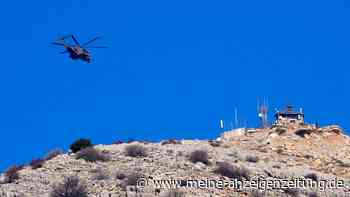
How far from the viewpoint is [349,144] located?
7812 cm

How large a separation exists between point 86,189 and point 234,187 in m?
8.02

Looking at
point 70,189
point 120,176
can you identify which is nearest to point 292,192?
point 120,176

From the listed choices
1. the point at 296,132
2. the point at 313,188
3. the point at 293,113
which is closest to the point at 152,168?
the point at 313,188

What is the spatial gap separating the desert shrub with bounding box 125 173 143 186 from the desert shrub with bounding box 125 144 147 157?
21.1 feet

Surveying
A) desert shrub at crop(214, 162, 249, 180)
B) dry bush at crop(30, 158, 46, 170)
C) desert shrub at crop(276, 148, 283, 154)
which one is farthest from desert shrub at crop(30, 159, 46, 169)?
desert shrub at crop(276, 148, 283, 154)

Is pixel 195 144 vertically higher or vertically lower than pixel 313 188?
higher

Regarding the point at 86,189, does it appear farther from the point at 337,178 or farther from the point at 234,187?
the point at 337,178

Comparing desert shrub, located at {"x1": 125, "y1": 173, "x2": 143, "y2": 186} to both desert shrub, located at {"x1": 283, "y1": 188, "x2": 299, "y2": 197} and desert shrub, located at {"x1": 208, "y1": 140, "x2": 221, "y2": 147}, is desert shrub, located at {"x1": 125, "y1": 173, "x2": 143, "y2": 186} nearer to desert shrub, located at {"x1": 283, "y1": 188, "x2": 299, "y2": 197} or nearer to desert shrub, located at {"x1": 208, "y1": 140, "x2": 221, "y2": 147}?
desert shrub, located at {"x1": 283, "y1": 188, "x2": 299, "y2": 197}

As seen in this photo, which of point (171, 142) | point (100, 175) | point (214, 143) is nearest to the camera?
point (100, 175)

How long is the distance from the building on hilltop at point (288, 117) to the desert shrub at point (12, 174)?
27.5 metres

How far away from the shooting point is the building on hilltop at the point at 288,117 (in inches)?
3312

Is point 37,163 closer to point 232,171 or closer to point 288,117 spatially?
point 232,171

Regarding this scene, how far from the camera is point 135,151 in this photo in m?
63.1

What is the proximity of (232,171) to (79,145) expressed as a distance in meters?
10.5
